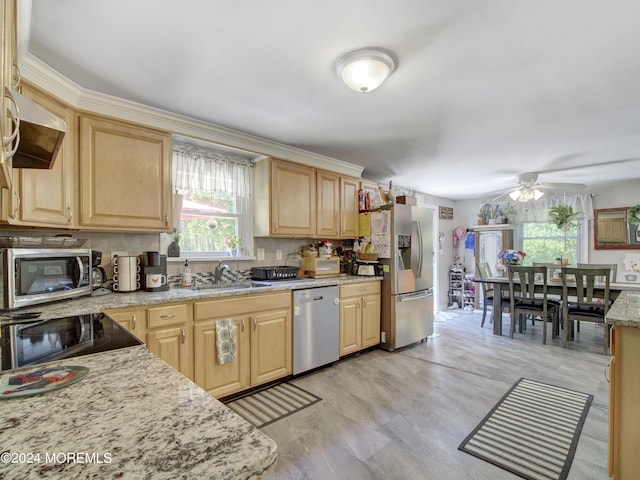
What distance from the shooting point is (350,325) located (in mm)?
3551

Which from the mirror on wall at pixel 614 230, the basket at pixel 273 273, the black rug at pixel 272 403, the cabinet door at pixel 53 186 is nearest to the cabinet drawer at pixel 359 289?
the basket at pixel 273 273

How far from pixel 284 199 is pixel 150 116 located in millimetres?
1386

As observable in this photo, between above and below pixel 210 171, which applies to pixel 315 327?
below

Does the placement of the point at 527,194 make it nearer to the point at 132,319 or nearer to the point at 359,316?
the point at 359,316

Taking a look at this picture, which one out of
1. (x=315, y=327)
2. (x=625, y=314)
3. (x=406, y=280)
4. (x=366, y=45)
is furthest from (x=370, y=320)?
(x=366, y=45)

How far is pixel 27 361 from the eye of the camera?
101 cm

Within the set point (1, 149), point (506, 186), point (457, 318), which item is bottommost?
point (457, 318)

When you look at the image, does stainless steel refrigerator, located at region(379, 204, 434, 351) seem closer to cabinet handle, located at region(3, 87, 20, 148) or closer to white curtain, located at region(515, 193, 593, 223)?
white curtain, located at region(515, 193, 593, 223)

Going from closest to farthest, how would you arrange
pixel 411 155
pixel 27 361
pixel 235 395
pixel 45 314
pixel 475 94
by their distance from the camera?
pixel 27 361
pixel 45 314
pixel 475 94
pixel 235 395
pixel 411 155

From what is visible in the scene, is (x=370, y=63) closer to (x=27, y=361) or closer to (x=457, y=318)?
(x=27, y=361)

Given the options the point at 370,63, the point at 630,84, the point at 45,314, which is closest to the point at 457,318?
the point at 630,84

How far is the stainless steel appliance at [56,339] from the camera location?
107 centimetres

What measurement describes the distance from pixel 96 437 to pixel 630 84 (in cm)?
327

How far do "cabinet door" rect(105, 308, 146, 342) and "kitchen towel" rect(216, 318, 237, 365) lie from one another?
0.53 meters
